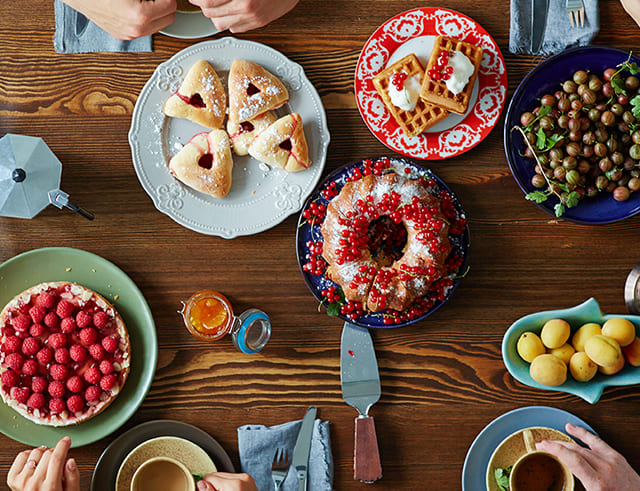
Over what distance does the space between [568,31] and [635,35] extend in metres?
0.23

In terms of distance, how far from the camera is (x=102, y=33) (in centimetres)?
161

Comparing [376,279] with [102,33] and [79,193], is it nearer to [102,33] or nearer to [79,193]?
[79,193]

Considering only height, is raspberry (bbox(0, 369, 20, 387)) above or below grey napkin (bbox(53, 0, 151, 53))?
below

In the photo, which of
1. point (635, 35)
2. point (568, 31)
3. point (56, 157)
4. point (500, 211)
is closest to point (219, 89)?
point (56, 157)

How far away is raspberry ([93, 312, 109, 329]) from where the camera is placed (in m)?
1.53

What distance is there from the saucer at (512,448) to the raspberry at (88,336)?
122cm

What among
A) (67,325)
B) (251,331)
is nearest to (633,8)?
(251,331)

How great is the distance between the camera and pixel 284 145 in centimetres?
157

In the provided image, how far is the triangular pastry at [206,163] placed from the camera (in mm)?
1558

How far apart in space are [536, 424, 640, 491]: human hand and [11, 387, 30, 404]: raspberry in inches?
58.3

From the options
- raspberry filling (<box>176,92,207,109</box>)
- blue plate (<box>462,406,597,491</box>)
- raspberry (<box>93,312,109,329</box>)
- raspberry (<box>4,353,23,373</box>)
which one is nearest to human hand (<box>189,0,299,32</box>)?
raspberry filling (<box>176,92,207,109</box>)

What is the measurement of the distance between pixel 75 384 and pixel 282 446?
0.64 meters

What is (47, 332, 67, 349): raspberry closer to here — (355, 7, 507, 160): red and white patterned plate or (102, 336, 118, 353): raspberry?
(102, 336, 118, 353): raspberry

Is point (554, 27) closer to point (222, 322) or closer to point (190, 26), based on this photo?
point (190, 26)
